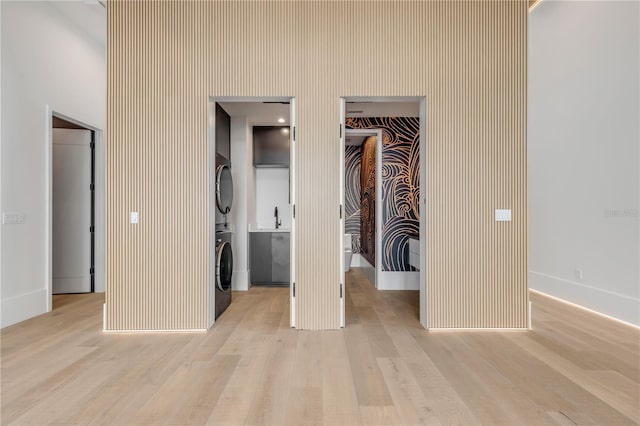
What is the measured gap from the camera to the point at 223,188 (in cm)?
358

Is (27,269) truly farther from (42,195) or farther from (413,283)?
(413,283)

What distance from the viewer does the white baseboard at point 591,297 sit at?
10.6ft

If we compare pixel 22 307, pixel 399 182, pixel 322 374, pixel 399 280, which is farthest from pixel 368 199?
pixel 22 307

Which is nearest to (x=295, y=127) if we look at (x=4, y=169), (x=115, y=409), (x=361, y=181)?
(x=115, y=409)

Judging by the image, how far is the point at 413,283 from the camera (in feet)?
16.0

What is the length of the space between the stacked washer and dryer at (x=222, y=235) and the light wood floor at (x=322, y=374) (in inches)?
16.0

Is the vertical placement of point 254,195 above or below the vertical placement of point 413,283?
above

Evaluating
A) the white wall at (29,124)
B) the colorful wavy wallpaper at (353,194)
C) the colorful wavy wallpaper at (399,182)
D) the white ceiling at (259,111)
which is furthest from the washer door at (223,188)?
the colorful wavy wallpaper at (353,194)

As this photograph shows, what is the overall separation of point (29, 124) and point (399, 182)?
14.8 ft

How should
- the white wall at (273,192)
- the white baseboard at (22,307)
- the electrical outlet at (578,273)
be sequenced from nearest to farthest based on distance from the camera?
the white baseboard at (22,307) → the electrical outlet at (578,273) → the white wall at (273,192)

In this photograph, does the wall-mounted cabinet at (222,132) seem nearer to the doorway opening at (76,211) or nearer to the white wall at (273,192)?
the white wall at (273,192)

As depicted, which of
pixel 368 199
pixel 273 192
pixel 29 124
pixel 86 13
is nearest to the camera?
pixel 29 124

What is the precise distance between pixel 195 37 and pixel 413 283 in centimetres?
408

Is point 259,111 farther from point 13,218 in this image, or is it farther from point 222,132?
point 13,218
